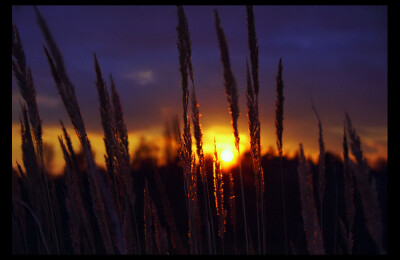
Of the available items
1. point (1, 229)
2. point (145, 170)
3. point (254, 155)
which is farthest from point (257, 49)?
point (145, 170)

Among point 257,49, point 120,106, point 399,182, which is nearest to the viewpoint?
point 257,49

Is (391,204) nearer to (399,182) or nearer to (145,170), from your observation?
(399,182)

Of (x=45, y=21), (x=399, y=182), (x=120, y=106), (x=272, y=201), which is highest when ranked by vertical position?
(x=45, y=21)

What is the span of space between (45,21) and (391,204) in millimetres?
2285

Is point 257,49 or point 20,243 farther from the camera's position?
point 20,243

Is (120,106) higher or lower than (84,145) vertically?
higher

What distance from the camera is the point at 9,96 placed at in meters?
2.12

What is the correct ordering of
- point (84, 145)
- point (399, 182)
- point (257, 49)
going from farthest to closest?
point (399, 182), point (257, 49), point (84, 145)

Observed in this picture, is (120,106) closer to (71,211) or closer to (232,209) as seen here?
(71,211)

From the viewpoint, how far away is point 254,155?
1949mm

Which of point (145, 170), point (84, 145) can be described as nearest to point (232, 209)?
point (84, 145)

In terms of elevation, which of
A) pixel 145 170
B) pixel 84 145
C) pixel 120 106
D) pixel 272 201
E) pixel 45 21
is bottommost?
pixel 272 201

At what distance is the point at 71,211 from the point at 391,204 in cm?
203

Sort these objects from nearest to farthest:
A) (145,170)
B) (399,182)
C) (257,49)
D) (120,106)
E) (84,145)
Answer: (84,145)
(257,49)
(120,106)
(399,182)
(145,170)
